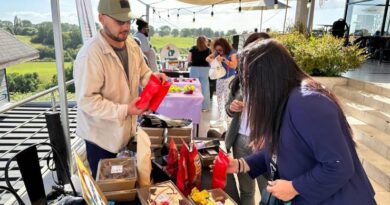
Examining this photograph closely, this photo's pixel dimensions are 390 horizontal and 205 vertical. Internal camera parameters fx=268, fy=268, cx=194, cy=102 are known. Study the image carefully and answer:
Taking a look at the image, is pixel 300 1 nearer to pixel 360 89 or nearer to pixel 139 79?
pixel 360 89

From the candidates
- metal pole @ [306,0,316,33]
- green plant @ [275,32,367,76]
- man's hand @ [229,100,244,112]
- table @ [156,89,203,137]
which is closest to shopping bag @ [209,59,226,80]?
table @ [156,89,203,137]

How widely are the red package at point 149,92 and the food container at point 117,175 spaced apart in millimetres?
267

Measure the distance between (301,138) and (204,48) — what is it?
162 inches

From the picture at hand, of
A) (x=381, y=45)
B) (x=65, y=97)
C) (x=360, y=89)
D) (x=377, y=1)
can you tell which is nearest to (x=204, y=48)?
(x=360, y=89)

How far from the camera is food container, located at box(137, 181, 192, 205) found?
0.92m

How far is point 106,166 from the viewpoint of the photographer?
44.3 inches

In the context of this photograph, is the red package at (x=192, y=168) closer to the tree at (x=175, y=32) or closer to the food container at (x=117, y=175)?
the food container at (x=117, y=175)

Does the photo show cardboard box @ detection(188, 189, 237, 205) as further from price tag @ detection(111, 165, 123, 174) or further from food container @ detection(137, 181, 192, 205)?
price tag @ detection(111, 165, 123, 174)

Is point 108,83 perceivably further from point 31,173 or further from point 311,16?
point 311,16

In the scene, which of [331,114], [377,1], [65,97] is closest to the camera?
[331,114]

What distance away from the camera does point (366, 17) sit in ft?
29.3

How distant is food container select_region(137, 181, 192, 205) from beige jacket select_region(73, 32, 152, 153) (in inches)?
18.3

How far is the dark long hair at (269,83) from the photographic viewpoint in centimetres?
82

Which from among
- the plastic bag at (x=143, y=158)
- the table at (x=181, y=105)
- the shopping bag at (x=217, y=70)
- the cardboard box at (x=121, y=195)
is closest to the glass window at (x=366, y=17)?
the shopping bag at (x=217, y=70)
